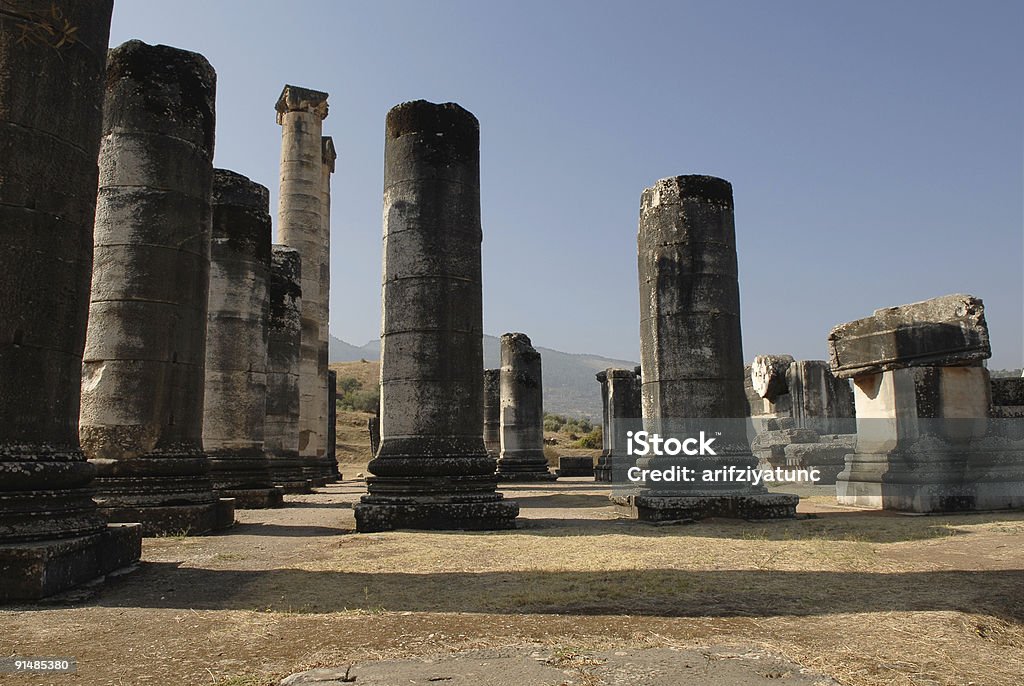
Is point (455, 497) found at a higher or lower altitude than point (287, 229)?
lower

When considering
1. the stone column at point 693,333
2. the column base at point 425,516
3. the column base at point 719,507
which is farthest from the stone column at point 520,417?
the column base at point 425,516

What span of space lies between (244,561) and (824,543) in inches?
242

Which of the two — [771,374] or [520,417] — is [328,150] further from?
[771,374]

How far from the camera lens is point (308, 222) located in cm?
2469

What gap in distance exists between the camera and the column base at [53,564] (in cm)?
510

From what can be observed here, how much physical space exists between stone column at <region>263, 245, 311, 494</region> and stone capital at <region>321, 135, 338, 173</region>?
33.0 ft

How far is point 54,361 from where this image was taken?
5879mm

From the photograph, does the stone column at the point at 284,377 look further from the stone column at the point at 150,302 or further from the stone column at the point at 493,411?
the stone column at the point at 493,411

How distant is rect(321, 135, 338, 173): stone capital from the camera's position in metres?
27.5

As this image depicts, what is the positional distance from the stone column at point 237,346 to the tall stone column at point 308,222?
8.15 metres

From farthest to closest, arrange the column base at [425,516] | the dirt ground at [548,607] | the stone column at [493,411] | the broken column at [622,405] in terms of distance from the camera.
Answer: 1. the stone column at [493,411]
2. the broken column at [622,405]
3. the column base at [425,516]
4. the dirt ground at [548,607]

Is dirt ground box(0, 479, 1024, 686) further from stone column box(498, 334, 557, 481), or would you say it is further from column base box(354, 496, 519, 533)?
stone column box(498, 334, 557, 481)

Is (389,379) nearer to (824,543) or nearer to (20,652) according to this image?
(824,543)

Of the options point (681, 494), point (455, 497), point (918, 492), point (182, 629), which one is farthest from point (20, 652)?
point (918, 492)
